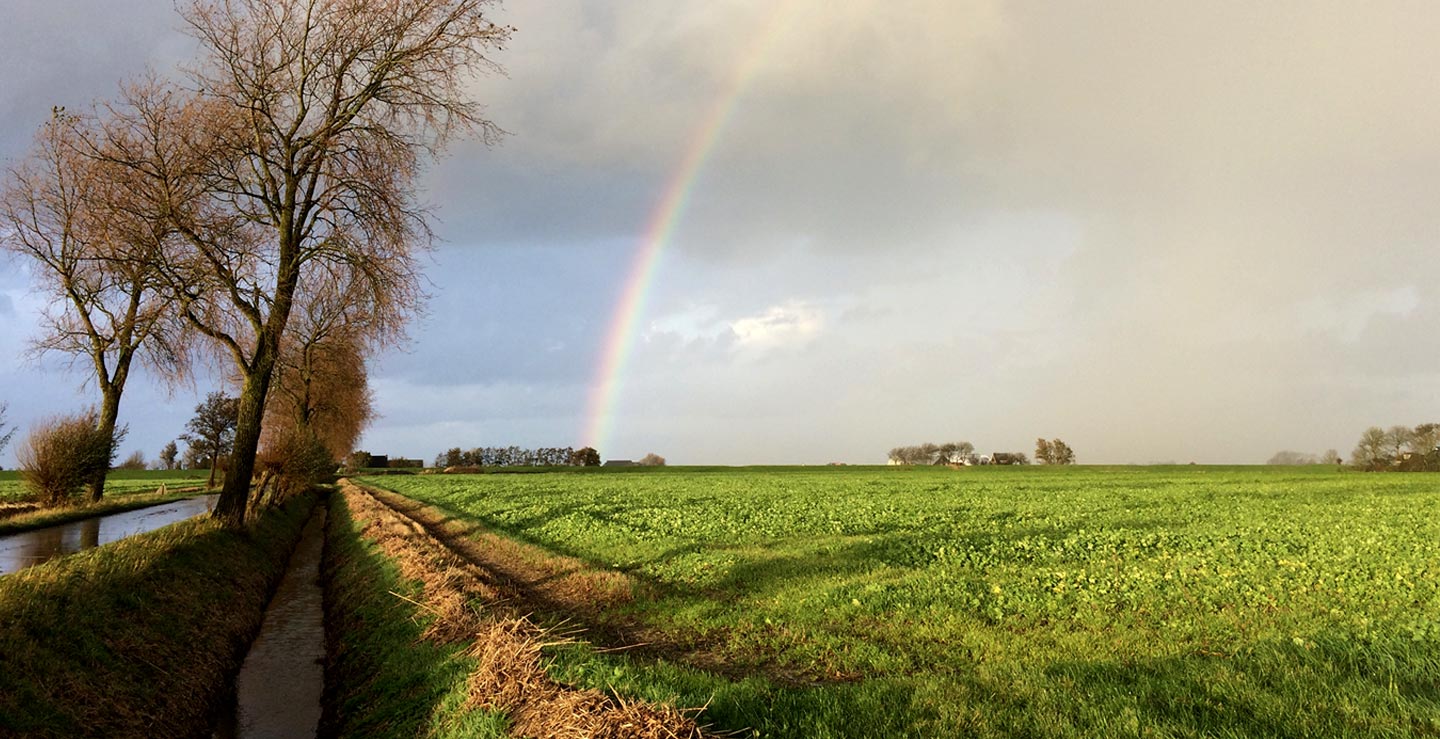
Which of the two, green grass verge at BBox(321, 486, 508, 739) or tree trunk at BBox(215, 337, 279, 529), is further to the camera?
tree trunk at BBox(215, 337, 279, 529)

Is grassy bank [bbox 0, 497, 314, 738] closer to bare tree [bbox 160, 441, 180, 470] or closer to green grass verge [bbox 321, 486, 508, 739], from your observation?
green grass verge [bbox 321, 486, 508, 739]

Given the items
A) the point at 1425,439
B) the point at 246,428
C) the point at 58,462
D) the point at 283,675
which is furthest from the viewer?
the point at 1425,439

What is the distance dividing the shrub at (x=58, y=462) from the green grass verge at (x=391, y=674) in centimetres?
2316

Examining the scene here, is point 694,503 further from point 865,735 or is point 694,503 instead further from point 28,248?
point 28,248

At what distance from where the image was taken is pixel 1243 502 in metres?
33.8

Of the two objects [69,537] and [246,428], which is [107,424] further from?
[246,428]

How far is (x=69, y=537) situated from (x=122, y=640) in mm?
16446

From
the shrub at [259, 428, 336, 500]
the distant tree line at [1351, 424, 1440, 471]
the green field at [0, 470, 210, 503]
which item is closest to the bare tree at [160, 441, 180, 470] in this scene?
the green field at [0, 470, 210, 503]

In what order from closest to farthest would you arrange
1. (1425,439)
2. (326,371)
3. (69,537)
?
(69,537)
(326,371)
(1425,439)

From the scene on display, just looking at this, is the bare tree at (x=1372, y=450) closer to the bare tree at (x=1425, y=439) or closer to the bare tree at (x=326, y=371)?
the bare tree at (x=1425, y=439)

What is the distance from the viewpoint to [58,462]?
29.6 metres

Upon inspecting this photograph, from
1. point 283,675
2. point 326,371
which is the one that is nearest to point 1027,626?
point 283,675

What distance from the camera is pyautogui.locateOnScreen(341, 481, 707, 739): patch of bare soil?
207 inches

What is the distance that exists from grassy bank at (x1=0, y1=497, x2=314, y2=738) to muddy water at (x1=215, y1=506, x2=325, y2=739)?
0.30m
